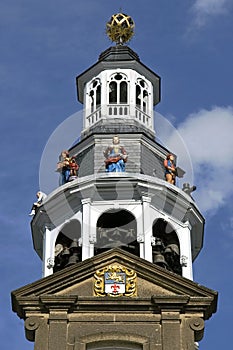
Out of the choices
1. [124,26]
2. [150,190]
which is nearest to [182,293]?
[150,190]

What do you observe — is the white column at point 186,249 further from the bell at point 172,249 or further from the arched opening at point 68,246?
the arched opening at point 68,246

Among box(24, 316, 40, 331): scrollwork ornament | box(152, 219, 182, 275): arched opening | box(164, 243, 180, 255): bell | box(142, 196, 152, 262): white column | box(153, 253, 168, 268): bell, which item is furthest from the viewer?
box(164, 243, 180, 255): bell

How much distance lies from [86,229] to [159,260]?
2.92 meters

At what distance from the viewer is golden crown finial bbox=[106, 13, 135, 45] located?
56.7 meters

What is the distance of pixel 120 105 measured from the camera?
51781 mm

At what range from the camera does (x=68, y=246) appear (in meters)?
46.7

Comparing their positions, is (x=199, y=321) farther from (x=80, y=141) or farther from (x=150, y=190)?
(x=80, y=141)

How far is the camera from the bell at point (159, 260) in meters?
44.5

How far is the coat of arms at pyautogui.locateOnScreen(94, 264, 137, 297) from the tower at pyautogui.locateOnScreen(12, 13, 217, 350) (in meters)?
0.03

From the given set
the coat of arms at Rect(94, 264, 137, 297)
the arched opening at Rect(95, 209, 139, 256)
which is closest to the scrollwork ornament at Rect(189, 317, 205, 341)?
the coat of arms at Rect(94, 264, 137, 297)

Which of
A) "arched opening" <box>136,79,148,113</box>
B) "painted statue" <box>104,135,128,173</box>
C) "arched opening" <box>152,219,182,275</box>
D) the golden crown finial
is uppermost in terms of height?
the golden crown finial

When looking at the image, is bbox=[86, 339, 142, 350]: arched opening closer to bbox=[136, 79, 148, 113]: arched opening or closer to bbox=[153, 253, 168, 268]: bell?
bbox=[153, 253, 168, 268]: bell

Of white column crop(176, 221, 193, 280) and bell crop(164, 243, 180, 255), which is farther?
bell crop(164, 243, 180, 255)

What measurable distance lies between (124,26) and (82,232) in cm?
1458
